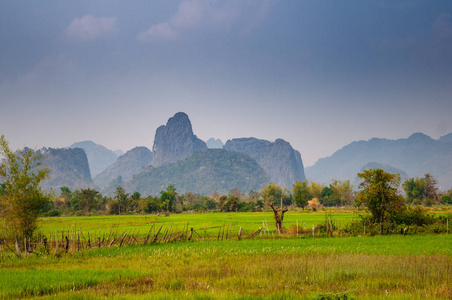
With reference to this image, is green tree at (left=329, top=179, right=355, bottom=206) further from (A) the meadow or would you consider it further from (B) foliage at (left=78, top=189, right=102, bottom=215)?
(A) the meadow

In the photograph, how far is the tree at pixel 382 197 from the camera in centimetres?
2947

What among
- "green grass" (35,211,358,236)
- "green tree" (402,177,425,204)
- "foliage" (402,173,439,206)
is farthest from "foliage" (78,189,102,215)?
"foliage" (402,173,439,206)

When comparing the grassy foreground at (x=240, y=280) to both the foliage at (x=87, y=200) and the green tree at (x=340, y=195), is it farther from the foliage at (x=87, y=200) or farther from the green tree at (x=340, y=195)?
the green tree at (x=340, y=195)

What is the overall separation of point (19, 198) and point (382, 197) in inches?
1273

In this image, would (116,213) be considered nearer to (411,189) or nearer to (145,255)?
(145,255)

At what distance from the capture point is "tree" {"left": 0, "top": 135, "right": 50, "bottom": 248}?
19.9 m

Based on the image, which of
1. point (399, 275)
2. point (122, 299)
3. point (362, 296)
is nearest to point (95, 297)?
point (122, 299)

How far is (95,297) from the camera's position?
8.59 m

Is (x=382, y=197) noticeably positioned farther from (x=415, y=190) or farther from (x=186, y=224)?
(x=415, y=190)

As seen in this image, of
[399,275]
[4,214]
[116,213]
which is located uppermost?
[4,214]

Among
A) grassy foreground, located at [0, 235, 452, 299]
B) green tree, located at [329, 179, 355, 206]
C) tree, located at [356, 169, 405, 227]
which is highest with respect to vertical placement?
tree, located at [356, 169, 405, 227]

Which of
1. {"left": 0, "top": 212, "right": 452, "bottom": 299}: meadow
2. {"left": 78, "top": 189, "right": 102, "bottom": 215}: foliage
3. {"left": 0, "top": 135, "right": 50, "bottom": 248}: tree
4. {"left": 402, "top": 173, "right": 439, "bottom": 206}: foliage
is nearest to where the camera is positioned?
{"left": 0, "top": 212, "right": 452, "bottom": 299}: meadow

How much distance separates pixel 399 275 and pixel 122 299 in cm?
1039

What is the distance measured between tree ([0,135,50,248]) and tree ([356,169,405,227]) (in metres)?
29.7
